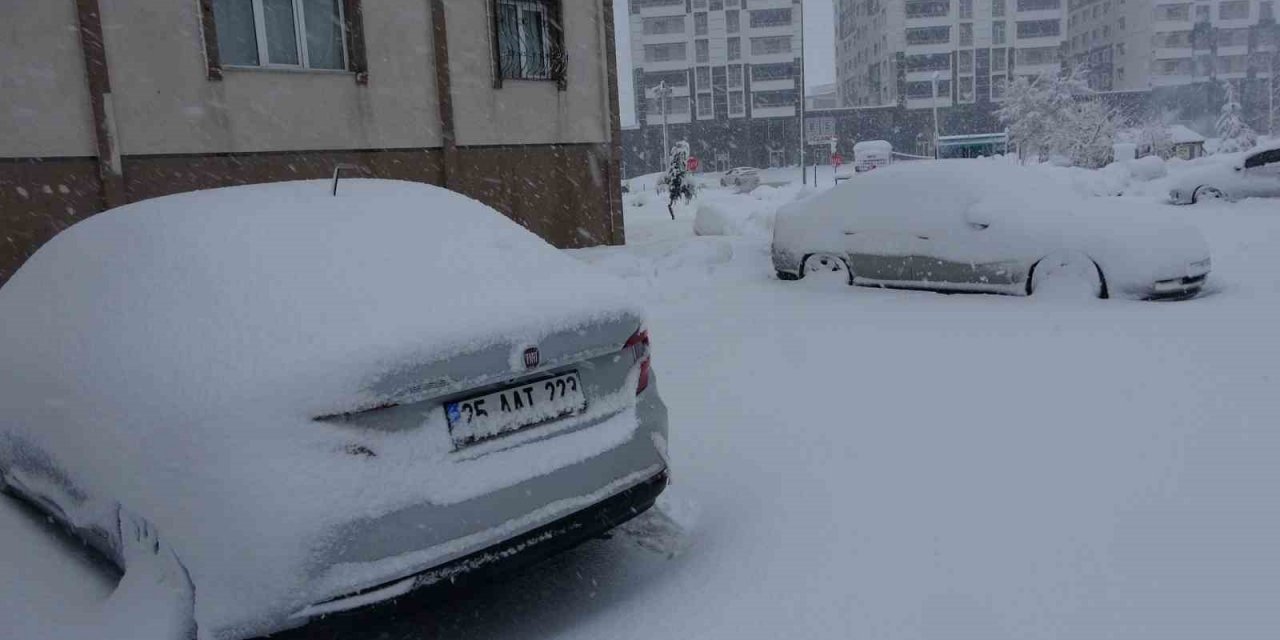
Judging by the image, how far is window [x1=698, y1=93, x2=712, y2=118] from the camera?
78688 millimetres

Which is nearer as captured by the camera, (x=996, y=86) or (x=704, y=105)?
(x=996, y=86)

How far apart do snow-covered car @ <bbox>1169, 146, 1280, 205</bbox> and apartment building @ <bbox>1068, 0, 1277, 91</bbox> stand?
238 ft

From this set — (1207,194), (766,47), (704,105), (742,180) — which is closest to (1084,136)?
(742,180)

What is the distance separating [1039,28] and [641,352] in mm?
86409

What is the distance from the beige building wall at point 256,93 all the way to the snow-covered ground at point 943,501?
7493mm

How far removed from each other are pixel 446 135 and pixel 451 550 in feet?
37.8

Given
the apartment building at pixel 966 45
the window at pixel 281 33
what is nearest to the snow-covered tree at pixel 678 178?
the window at pixel 281 33

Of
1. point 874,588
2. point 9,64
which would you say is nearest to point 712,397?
point 874,588

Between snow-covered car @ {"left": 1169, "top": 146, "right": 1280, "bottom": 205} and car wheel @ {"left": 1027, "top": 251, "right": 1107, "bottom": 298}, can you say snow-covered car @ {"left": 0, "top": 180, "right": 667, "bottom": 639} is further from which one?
snow-covered car @ {"left": 1169, "top": 146, "right": 1280, "bottom": 205}

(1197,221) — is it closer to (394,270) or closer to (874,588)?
(874,588)

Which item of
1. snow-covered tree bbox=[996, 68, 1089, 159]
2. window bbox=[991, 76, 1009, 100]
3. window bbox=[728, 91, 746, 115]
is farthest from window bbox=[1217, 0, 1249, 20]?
window bbox=[728, 91, 746, 115]

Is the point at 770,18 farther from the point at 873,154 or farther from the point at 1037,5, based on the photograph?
the point at 873,154

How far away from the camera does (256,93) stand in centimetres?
1110

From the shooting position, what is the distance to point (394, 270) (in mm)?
2805
